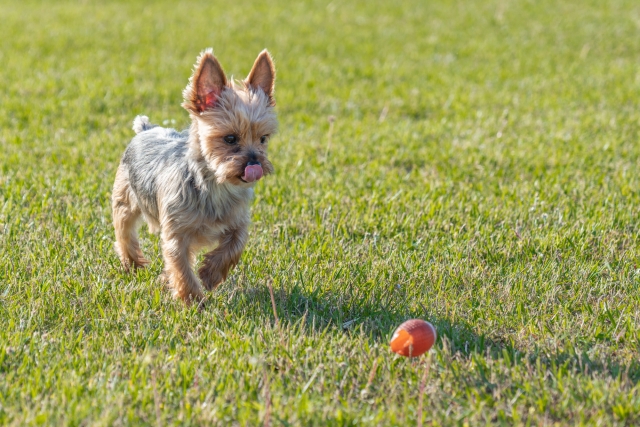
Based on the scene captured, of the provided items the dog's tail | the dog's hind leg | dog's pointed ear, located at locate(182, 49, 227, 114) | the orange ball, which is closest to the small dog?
dog's pointed ear, located at locate(182, 49, 227, 114)

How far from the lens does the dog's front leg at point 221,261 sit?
4.64 meters

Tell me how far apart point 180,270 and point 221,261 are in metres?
0.25

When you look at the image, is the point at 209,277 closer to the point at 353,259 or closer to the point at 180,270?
the point at 180,270

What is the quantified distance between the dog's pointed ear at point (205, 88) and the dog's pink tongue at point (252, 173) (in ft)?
1.70

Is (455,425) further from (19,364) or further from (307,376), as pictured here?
(19,364)

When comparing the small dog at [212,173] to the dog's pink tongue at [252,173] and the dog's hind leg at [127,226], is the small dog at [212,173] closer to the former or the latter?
the dog's pink tongue at [252,173]

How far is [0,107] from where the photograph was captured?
8.77 meters

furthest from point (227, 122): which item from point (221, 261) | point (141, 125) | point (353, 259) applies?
point (141, 125)

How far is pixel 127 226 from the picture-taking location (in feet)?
17.0

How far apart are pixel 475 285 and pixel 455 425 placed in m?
1.55

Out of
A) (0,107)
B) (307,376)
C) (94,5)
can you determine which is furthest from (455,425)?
(94,5)

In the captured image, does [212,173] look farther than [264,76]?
No

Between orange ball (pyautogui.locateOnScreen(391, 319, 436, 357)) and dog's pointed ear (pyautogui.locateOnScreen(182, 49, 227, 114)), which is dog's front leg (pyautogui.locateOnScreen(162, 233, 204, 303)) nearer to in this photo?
dog's pointed ear (pyautogui.locateOnScreen(182, 49, 227, 114))

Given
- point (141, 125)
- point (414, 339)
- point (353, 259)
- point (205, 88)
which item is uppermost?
point (205, 88)
